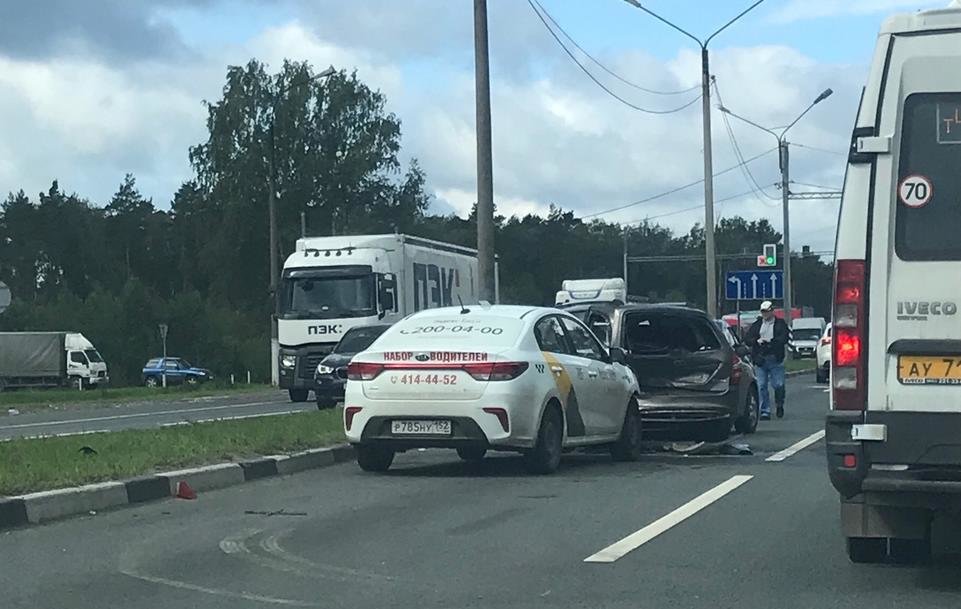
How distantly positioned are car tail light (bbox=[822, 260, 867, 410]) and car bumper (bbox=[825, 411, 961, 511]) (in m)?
0.09

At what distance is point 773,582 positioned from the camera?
8078 millimetres

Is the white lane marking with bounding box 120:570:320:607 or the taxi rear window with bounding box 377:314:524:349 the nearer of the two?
the white lane marking with bounding box 120:570:320:607

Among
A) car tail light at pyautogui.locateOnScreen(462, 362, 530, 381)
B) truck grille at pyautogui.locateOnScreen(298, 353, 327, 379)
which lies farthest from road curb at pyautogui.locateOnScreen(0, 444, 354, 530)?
truck grille at pyautogui.locateOnScreen(298, 353, 327, 379)

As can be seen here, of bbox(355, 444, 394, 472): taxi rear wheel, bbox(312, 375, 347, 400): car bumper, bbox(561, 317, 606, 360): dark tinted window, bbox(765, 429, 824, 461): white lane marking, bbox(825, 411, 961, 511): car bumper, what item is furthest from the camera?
bbox(312, 375, 347, 400): car bumper

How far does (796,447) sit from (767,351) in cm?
532

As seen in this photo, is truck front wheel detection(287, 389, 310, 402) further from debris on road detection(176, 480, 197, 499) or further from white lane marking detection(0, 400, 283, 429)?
debris on road detection(176, 480, 197, 499)

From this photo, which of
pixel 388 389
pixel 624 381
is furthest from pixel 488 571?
pixel 624 381

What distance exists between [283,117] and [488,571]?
69811 millimetres

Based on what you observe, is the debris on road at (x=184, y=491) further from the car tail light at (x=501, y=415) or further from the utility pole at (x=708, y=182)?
the utility pole at (x=708, y=182)

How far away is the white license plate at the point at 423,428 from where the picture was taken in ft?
43.1

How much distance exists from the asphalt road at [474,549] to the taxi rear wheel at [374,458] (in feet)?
1.25

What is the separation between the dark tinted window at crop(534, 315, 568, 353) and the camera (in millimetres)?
13977

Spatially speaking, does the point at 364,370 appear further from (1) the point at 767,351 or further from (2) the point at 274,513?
(1) the point at 767,351

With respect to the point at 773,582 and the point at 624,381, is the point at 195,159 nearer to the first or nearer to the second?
the point at 624,381
